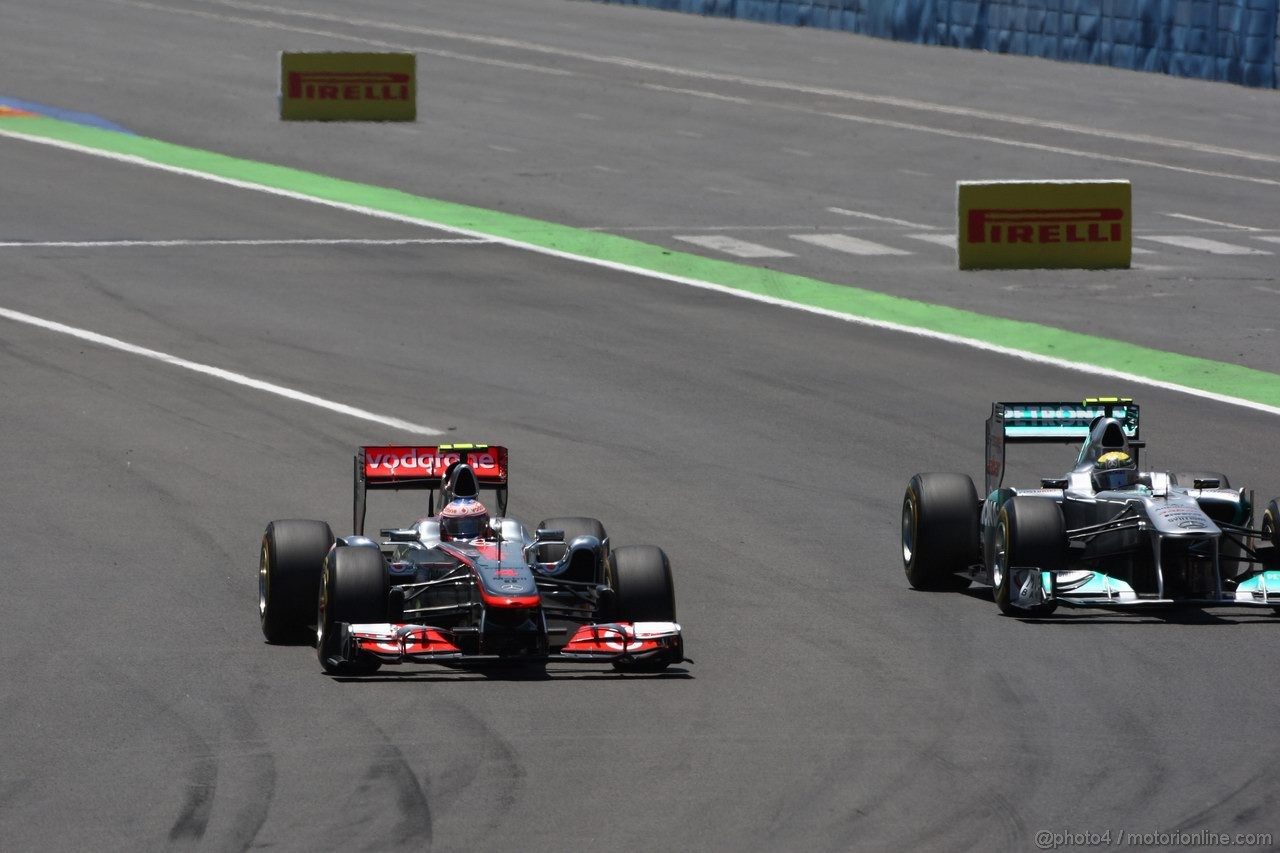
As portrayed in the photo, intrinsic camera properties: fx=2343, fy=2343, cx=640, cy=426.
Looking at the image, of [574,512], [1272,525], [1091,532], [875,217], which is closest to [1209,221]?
[875,217]

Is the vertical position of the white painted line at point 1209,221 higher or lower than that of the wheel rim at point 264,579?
lower

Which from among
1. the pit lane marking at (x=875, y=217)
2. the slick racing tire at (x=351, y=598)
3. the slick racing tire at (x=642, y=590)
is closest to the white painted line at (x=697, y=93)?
the pit lane marking at (x=875, y=217)

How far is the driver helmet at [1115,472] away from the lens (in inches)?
590

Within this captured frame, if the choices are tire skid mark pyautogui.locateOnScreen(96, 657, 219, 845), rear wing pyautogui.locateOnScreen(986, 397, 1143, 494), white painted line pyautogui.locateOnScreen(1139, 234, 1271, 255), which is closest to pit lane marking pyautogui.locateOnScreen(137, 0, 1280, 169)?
white painted line pyautogui.locateOnScreen(1139, 234, 1271, 255)

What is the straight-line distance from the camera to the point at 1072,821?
10664 millimetres

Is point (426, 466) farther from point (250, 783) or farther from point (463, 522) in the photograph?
point (250, 783)

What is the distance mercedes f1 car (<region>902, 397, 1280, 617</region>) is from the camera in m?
14.4

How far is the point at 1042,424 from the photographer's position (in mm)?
16000

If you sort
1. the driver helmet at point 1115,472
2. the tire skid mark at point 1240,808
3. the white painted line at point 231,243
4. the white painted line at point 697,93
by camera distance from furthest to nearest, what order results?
1. the white painted line at point 697,93
2. the white painted line at point 231,243
3. the driver helmet at point 1115,472
4. the tire skid mark at point 1240,808

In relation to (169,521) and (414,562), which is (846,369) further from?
(414,562)

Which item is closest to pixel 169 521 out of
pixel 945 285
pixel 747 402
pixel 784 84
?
pixel 747 402

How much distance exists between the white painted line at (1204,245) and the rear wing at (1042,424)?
17.3 meters

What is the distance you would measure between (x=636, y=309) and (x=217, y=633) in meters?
13.7

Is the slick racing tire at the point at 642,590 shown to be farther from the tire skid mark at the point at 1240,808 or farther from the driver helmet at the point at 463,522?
the tire skid mark at the point at 1240,808
